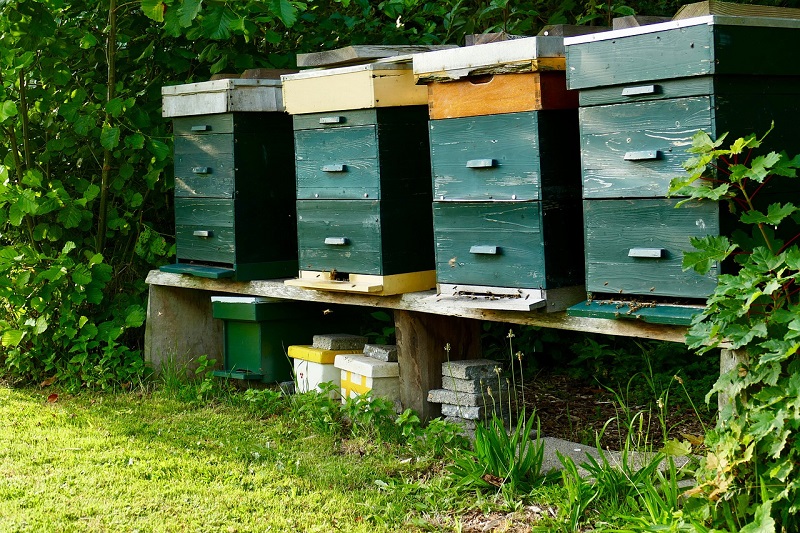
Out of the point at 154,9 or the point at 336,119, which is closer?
the point at 336,119

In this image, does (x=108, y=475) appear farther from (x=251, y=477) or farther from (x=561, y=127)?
(x=561, y=127)

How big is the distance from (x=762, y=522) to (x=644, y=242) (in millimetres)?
1078

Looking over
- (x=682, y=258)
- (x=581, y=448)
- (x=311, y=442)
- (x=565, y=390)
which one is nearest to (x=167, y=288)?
(x=311, y=442)

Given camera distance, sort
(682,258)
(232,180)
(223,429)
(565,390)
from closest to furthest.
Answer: (682,258) < (223,429) < (232,180) < (565,390)

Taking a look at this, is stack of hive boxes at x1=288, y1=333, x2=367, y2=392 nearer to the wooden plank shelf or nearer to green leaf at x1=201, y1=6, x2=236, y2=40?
the wooden plank shelf

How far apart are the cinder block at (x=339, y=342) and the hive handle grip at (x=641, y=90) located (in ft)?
7.88

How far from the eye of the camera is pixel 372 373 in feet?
16.4

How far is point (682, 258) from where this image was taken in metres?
3.51

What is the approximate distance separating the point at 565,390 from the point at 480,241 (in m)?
2.13

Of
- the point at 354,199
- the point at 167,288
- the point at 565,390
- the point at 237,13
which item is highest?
the point at 237,13

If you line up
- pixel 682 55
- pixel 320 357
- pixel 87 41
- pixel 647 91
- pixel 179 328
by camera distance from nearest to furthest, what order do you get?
pixel 682 55
pixel 647 91
pixel 320 357
pixel 87 41
pixel 179 328

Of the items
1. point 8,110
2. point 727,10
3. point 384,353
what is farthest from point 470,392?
point 8,110

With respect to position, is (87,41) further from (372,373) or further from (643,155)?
(643,155)

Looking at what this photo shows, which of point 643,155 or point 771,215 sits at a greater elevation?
point 643,155
